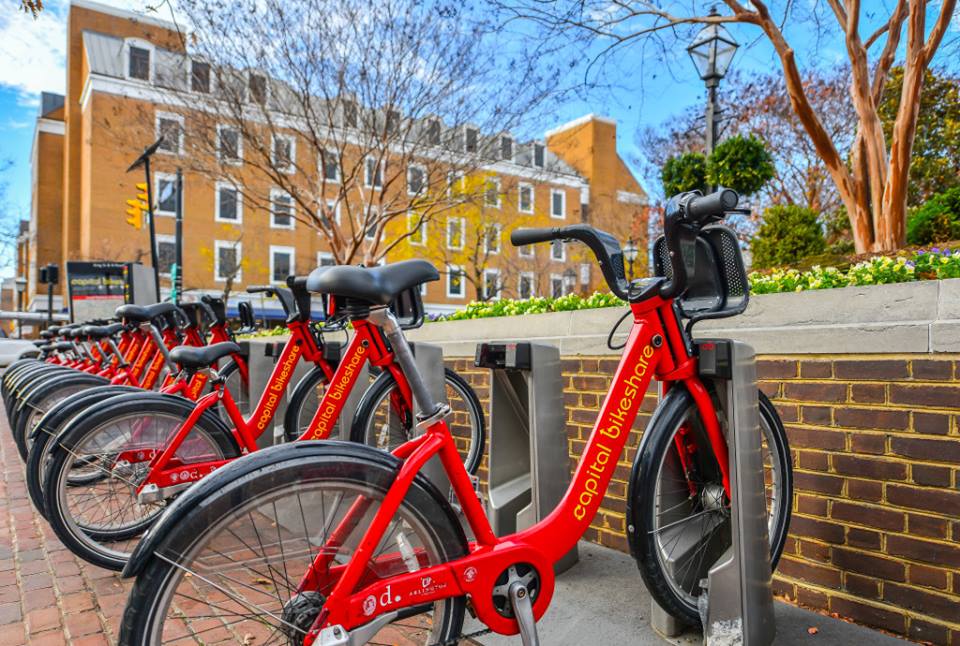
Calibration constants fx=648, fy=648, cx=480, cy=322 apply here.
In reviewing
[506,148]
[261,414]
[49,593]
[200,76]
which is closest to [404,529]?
[49,593]

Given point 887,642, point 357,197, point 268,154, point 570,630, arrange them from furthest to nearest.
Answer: point 357,197
point 268,154
point 570,630
point 887,642

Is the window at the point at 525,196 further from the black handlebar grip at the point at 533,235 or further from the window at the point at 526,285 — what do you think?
the black handlebar grip at the point at 533,235

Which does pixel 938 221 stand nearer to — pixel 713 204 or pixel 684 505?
pixel 684 505

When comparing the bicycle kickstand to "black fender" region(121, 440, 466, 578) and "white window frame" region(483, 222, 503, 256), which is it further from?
"white window frame" region(483, 222, 503, 256)

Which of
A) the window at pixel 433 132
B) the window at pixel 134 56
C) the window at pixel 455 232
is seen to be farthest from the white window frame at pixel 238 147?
the window at pixel 134 56

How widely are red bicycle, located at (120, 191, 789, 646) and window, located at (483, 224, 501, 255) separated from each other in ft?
81.8

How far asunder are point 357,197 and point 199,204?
33.5ft

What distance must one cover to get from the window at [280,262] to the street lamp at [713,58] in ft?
94.6

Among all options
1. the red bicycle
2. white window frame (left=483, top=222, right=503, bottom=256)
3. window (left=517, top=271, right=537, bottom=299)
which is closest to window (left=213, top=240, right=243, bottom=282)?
white window frame (left=483, top=222, right=503, bottom=256)

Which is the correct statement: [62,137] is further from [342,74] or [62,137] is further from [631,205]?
[342,74]

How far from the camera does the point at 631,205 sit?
32.3 metres

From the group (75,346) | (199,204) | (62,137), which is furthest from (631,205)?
(62,137)

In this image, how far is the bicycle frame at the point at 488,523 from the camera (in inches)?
71.7

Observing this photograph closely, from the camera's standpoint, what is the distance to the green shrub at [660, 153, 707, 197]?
9891 mm
